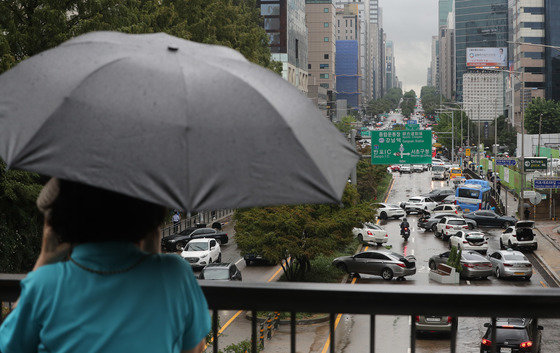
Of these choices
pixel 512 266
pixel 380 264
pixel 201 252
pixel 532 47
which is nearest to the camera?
pixel 380 264

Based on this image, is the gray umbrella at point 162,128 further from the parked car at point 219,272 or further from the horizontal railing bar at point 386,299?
the parked car at point 219,272

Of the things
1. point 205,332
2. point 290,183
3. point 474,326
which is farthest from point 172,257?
point 474,326

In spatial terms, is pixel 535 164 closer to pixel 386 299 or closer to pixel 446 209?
pixel 446 209

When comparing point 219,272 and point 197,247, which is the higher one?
point 219,272

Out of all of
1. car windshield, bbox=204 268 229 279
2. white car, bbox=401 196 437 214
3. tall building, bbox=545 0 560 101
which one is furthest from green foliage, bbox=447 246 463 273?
tall building, bbox=545 0 560 101

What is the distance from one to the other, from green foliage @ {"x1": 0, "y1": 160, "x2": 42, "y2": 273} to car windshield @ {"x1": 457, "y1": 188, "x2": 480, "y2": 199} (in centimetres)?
4335

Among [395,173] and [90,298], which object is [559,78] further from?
[90,298]

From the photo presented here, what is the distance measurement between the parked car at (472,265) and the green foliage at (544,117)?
267ft

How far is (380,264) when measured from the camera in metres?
30.1

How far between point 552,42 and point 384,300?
140052 mm

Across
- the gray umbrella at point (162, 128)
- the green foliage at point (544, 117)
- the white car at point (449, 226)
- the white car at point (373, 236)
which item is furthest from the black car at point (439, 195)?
the gray umbrella at point (162, 128)

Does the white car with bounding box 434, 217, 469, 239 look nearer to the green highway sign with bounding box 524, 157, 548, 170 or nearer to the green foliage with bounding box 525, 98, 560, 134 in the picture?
the green highway sign with bounding box 524, 157, 548, 170

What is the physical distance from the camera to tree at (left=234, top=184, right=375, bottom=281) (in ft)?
83.6

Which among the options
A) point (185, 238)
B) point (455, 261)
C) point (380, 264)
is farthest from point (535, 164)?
point (185, 238)
